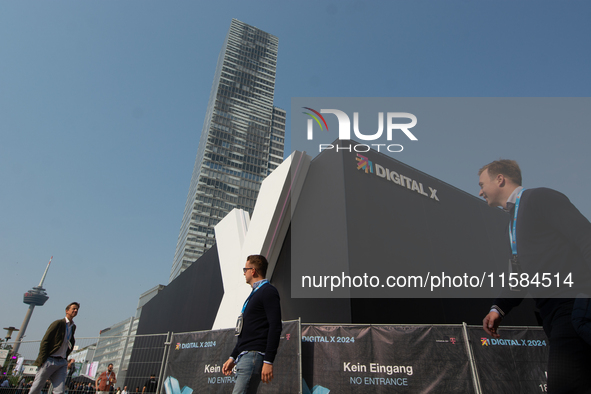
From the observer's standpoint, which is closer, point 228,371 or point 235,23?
point 228,371

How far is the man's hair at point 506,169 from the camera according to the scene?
8.73 ft

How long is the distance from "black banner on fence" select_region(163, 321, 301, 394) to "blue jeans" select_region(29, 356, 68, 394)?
3.15m

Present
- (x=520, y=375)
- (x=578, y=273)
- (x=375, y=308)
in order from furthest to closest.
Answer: (x=375, y=308) < (x=520, y=375) < (x=578, y=273)

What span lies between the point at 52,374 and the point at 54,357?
1.05 ft

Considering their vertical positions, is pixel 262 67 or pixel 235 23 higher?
pixel 235 23

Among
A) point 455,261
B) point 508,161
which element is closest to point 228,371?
point 508,161

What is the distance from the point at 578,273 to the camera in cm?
200

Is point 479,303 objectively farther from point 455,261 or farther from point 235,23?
point 235,23

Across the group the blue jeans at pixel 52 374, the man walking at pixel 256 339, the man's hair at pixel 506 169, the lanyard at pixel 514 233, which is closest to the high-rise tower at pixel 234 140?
the blue jeans at pixel 52 374

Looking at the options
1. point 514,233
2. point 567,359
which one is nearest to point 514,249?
point 514,233

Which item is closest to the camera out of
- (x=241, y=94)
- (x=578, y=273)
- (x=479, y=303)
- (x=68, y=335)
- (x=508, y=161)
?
(x=578, y=273)

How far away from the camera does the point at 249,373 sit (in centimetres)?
263

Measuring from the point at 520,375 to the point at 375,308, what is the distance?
3.13 m

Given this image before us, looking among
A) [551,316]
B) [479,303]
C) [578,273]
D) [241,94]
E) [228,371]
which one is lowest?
[228,371]
